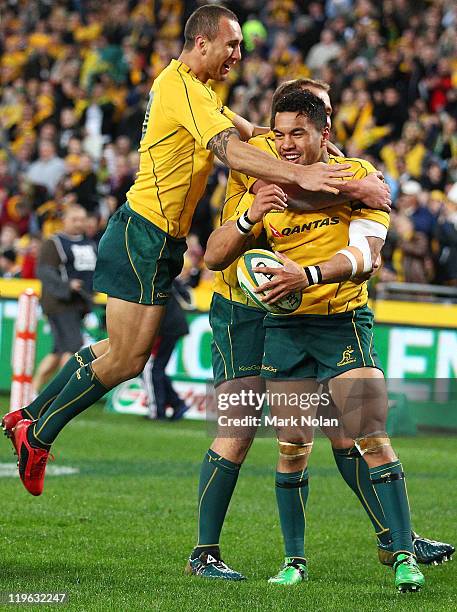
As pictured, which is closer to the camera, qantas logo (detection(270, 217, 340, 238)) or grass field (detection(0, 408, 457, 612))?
grass field (detection(0, 408, 457, 612))

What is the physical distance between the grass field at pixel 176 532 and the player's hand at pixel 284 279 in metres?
1.40

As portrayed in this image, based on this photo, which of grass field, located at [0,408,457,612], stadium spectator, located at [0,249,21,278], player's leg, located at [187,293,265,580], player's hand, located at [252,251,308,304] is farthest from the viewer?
stadium spectator, located at [0,249,21,278]

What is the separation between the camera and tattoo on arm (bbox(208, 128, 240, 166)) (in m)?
6.41

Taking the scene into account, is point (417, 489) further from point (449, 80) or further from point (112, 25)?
point (112, 25)

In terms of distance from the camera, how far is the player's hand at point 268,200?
19.8 feet

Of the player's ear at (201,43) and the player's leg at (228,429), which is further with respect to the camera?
the player's ear at (201,43)

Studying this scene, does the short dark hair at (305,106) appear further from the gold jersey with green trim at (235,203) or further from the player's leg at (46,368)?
the player's leg at (46,368)

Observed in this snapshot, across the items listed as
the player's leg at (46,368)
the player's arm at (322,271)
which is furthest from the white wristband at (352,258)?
the player's leg at (46,368)

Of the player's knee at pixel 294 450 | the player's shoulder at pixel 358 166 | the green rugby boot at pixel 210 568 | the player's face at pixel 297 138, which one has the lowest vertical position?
the green rugby boot at pixel 210 568

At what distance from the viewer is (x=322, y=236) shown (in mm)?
6309

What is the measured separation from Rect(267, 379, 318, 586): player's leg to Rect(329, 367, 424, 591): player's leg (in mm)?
216

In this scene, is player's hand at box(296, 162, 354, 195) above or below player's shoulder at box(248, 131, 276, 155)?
below

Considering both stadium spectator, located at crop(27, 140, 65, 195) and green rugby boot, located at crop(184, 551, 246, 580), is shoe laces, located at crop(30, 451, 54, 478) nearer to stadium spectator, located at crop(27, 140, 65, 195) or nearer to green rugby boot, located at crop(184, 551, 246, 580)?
green rugby boot, located at crop(184, 551, 246, 580)

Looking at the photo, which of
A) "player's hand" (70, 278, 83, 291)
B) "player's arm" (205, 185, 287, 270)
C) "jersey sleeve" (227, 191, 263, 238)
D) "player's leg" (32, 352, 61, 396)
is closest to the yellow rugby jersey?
"jersey sleeve" (227, 191, 263, 238)
